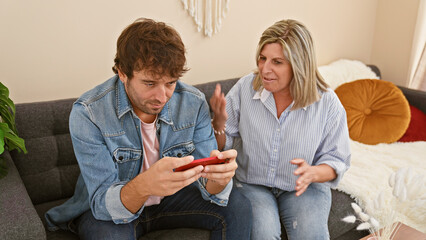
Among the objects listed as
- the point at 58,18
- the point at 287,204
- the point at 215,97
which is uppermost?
the point at 58,18

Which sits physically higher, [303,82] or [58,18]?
[58,18]

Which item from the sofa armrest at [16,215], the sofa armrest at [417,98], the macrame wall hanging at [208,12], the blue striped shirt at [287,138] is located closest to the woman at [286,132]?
the blue striped shirt at [287,138]

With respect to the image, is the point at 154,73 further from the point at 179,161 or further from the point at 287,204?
the point at 287,204

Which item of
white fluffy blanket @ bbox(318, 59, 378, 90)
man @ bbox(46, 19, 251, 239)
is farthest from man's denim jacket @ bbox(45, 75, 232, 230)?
white fluffy blanket @ bbox(318, 59, 378, 90)

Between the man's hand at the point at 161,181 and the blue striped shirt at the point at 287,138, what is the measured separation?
55 centimetres

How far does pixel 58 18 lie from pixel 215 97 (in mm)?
933

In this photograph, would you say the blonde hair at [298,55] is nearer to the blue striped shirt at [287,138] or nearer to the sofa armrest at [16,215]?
the blue striped shirt at [287,138]

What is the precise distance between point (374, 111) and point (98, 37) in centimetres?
178

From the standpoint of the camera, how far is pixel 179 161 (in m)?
1.10

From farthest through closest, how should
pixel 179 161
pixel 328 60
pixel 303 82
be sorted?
pixel 328 60
pixel 303 82
pixel 179 161

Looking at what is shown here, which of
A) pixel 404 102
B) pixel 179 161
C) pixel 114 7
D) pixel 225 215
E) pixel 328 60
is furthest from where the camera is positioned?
pixel 328 60

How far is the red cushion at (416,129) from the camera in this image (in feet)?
7.95

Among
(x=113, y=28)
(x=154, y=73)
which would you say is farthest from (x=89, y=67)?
(x=154, y=73)

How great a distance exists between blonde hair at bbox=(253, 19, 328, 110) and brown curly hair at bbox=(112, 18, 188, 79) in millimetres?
475
